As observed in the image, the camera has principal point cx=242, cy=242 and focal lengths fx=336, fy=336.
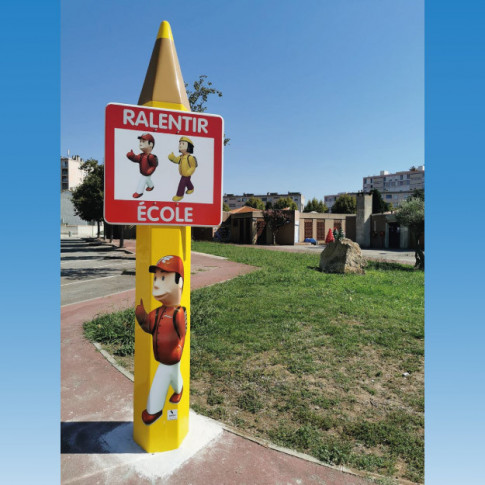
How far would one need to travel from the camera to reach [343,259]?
45.5 ft

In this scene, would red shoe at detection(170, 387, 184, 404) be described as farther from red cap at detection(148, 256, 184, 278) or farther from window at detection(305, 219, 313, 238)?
window at detection(305, 219, 313, 238)

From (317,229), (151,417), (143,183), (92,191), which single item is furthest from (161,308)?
(317,229)

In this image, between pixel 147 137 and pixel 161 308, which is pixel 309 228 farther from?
pixel 147 137

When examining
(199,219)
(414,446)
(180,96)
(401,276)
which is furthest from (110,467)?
(401,276)

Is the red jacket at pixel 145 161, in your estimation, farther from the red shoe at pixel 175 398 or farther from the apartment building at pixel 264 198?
the apartment building at pixel 264 198

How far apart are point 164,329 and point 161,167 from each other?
1473 millimetres

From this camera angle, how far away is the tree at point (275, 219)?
3550 cm

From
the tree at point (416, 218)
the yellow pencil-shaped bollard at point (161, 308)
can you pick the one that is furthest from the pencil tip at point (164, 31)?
the tree at point (416, 218)

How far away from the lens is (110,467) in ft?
9.92

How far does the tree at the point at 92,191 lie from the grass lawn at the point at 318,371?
15872mm

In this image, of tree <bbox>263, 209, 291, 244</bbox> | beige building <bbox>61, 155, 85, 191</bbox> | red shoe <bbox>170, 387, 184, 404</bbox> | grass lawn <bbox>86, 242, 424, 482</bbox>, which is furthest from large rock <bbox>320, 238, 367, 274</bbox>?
beige building <bbox>61, 155, 85, 191</bbox>

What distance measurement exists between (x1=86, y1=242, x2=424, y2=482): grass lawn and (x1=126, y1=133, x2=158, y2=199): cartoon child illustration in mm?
2694

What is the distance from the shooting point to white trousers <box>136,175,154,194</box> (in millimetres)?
2885

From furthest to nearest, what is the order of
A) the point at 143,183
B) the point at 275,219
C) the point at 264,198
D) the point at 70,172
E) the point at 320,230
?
1. the point at 264,198
2. the point at 70,172
3. the point at 320,230
4. the point at 275,219
5. the point at 143,183
